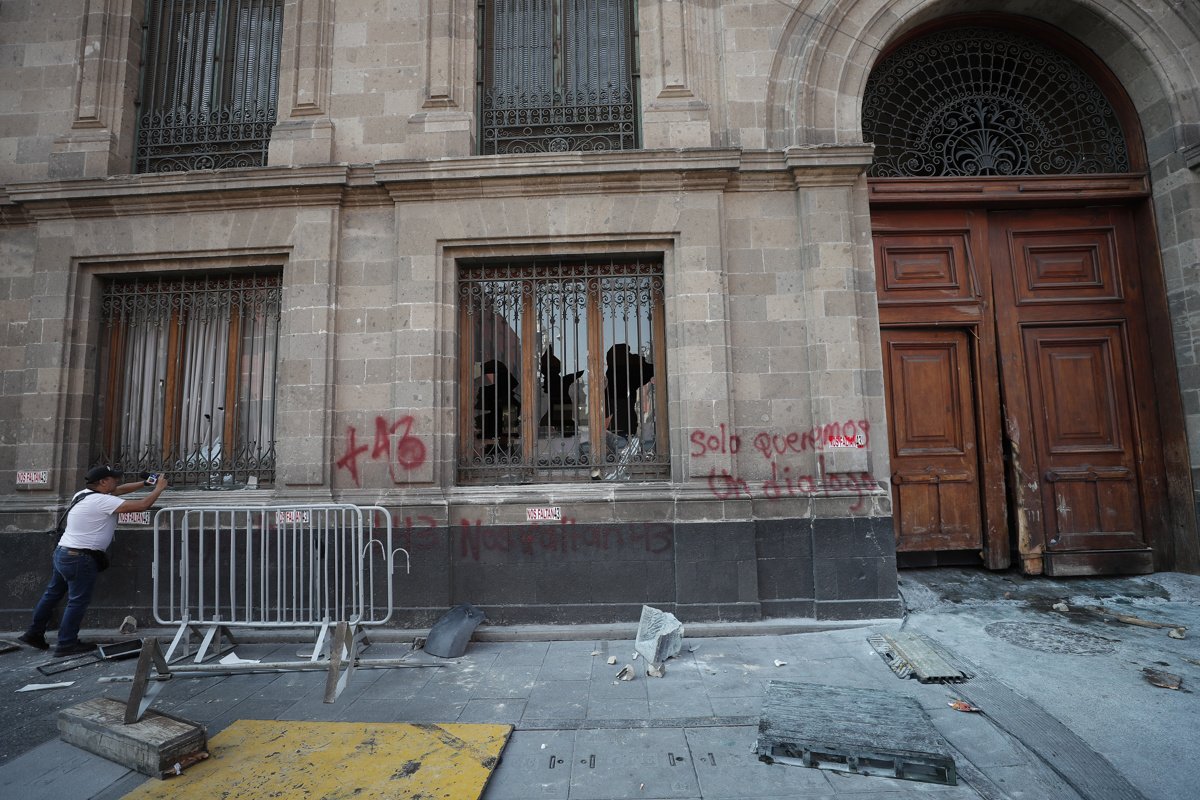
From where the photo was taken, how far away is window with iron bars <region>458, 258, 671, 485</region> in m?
6.32

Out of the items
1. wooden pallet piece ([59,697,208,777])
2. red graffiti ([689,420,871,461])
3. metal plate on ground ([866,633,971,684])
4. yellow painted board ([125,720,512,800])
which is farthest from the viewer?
red graffiti ([689,420,871,461])

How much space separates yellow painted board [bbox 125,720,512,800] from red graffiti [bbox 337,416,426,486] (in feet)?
8.39

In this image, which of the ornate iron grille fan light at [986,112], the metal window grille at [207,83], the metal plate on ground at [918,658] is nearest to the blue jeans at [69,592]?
the metal window grille at [207,83]

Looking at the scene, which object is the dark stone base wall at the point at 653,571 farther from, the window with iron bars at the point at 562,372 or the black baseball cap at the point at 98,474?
the black baseball cap at the point at 98,474

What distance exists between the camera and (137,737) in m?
3.53

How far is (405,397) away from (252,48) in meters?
4.98

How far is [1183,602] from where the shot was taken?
230 inches

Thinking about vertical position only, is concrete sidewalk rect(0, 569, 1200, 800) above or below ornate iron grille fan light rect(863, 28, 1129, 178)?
below

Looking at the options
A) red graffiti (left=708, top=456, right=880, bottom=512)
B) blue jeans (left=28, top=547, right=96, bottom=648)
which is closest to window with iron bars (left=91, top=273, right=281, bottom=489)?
blue jeans (left=28, top=547, right=96, bottom=648)

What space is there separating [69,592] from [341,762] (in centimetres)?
406

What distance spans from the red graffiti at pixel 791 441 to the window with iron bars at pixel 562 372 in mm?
481

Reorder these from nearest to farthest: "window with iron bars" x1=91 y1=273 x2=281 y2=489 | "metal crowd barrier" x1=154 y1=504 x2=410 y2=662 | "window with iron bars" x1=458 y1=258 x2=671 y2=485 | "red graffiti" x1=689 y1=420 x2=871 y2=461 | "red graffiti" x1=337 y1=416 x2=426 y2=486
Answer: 1. "metal crowd barrier" x1=154 y1=504 x2=410 y2=662
2. "red graffiti" x1=689 y1=420 x2=871 y2=461
3. "red graffiti" x1=337 y1=416 x2=426 y2=486
4. "window with iron bars" x1=458 y1=258 x2=671 y2=485
5. "window with iron bars" x1=91 y1=273 x2=281 y2=489

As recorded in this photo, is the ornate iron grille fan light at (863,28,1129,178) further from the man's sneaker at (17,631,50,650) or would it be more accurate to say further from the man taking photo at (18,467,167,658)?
the man's sneaker at (17,631,50,650)

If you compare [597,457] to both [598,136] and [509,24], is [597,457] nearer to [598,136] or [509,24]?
[598,136]
